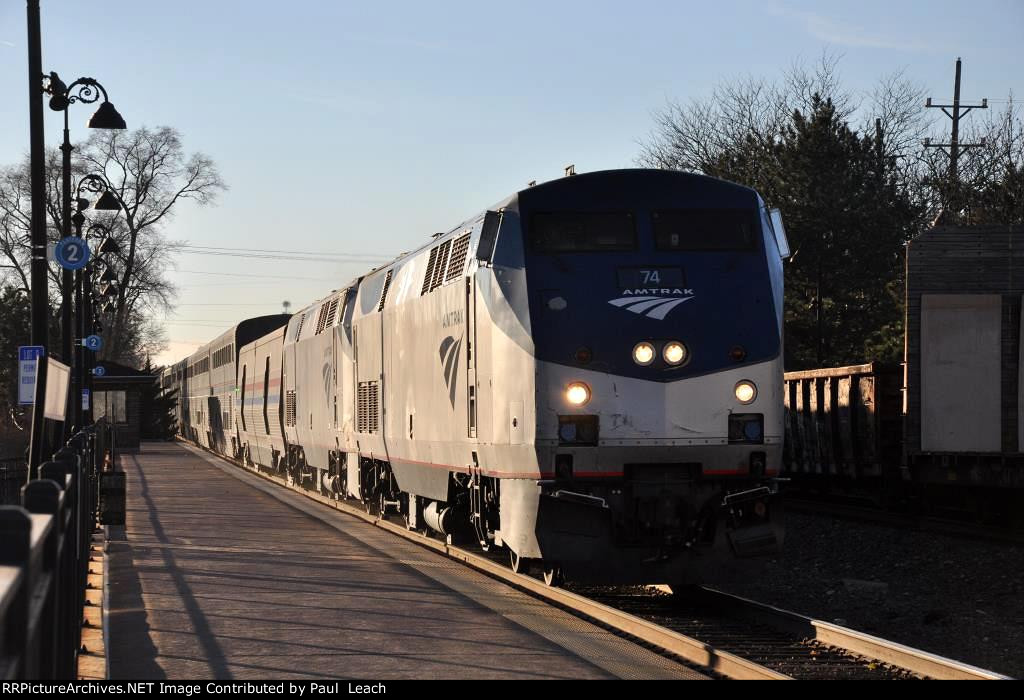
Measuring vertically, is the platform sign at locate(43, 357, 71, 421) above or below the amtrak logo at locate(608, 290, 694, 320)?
below

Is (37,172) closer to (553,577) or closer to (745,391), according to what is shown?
(553,577)

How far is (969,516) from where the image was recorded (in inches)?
760

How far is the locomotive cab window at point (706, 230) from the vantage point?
11250 millimetres

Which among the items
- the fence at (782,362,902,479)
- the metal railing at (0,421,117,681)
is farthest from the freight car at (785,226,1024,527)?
the metal railing at (0,421,117,681)

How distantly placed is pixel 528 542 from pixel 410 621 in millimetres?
1278

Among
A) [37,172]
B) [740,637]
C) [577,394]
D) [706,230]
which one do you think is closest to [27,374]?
[37,172]

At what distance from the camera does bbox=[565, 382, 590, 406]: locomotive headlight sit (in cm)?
1051

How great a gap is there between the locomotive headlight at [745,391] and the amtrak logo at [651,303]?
83cm

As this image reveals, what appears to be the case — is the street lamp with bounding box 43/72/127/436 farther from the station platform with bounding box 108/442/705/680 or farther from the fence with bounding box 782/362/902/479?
the fence with bounding box 782/362/902/479

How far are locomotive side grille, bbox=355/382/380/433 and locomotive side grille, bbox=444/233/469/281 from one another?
4.60 meters

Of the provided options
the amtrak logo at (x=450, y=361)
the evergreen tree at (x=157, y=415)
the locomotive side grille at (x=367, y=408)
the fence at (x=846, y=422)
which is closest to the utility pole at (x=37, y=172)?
the locomotive side grille at (x=367, y=408)

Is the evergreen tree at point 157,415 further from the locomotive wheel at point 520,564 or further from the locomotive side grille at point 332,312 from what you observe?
the locomotive wheel at point 520,564

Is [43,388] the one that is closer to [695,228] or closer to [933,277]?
[695,228]
